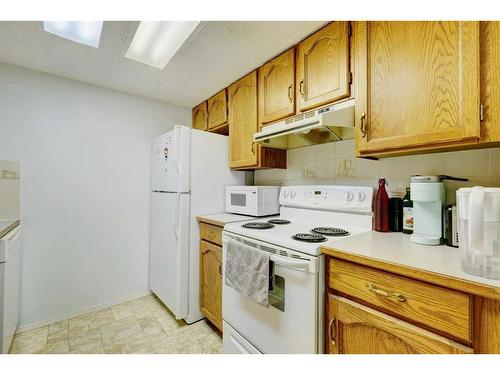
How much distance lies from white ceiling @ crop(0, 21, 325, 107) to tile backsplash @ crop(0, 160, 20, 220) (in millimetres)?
805

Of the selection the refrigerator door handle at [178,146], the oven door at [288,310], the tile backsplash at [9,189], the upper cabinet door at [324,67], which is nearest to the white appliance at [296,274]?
the oven door at [288,310]

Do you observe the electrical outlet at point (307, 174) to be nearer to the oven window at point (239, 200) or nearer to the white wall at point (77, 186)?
the oven window at point (239, 200)

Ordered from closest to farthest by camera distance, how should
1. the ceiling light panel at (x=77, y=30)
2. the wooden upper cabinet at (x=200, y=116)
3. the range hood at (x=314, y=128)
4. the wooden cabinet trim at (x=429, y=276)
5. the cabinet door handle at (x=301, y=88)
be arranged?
the wooden cabinet trim at (x=429, y=276) → the range hood at (x=314, y=128) → the ceiling light panel at (x=77, y=30) → the cabinet door handle at (x=301, y=88) → the wooden upper cabinet at (x=200, y=116)

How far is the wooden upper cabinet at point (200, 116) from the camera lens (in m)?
2.50

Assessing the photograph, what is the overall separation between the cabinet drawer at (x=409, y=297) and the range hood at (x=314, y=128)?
2.43ft

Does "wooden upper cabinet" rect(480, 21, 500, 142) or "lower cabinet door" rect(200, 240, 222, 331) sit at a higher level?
"wooden upper cabinet" rect(480, 21, 500, 142)

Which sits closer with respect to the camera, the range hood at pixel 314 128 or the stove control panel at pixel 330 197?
the range hood at pixel 314 128

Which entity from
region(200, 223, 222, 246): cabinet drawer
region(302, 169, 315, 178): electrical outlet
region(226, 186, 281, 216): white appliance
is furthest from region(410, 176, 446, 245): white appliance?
region(200, 223, 222, 246): cabinet drawer

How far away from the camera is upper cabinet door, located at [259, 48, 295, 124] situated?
5.22 ft

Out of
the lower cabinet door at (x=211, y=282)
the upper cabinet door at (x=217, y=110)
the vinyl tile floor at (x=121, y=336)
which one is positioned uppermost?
the upper cabinet door at (x=217, y=110)

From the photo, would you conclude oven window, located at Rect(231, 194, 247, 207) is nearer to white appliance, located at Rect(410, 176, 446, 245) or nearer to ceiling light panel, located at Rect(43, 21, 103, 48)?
white appliance, located at Rect(410, 176, 446, 245)

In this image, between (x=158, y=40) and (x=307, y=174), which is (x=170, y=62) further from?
(x=307, y=174)

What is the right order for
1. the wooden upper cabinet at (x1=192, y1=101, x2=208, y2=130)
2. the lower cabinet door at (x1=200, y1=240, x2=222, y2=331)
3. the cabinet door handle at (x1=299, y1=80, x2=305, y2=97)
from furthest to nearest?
the wooden upper cabinet at (x1=192, y1=101, x2=208, y2=130) → the lower cabinet door at (x1=200, y1=240, x2=222, y2=331) → the cabinet door handle at (x1=299, y1=80, x2=305, y2=97)
